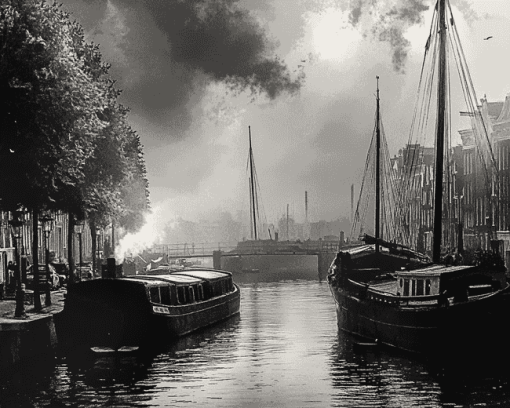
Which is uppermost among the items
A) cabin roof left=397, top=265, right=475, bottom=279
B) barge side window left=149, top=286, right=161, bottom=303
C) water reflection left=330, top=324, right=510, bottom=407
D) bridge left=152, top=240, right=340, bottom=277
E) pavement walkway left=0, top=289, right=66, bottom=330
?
bridge left=152, top=240, right=340, bottom=277

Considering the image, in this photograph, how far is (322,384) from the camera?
126 ft

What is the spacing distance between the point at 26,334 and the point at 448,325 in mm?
15064

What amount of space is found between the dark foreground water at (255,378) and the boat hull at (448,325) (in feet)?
2.64

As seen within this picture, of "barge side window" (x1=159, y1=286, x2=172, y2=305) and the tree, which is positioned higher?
the tree

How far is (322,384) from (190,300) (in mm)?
20947

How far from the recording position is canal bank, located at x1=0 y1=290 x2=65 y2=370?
39562 mm

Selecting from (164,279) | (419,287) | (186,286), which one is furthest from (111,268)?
(419,287)

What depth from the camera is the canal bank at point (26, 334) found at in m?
39.6

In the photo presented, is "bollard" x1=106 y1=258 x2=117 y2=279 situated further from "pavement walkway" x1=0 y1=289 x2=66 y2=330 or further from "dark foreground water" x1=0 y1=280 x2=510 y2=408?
"dark foreground water" x1=0 y1=280 x2=510 y2=408

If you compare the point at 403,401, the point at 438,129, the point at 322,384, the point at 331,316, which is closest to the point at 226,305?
the point at 331,316

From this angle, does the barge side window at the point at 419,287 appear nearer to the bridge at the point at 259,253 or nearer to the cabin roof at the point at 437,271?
the cabin roof at the point at 437,271

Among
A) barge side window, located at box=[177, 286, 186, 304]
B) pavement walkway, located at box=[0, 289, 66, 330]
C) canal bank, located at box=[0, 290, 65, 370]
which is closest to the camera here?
canal bank, located at box=[0, 290, 65, 370]

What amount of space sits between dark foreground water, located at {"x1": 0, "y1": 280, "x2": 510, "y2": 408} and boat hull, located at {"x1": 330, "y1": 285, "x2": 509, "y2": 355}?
81 cm

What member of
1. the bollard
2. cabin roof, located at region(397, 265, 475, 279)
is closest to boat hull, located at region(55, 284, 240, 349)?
the bollard
